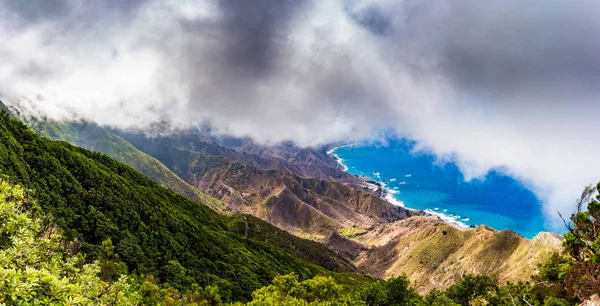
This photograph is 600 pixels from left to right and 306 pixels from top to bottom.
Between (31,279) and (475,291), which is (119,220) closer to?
(31,279)

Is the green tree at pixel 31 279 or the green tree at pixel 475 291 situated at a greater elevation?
the green tree at pixel 475 291

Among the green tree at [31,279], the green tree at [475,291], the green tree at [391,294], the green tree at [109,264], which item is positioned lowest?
the green tree at [109,264]

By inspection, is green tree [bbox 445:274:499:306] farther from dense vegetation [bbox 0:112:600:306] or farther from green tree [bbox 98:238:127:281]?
green tree [bbox 98:238:127:281]

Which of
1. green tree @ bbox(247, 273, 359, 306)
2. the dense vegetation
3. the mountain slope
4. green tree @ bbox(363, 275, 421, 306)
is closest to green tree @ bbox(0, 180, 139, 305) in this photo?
the dense vegetation

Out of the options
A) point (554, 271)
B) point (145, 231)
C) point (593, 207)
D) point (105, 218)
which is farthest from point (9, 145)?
point (554, 271)

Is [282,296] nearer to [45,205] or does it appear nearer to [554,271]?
[554,271]

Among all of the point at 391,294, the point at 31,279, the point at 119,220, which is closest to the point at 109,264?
the point at 119,220

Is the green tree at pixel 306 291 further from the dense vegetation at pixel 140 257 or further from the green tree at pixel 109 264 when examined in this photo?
the green tree at pixel 109 264

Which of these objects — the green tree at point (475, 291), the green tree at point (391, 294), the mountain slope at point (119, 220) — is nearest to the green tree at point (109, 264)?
the mountain slope at point (119, 220)
